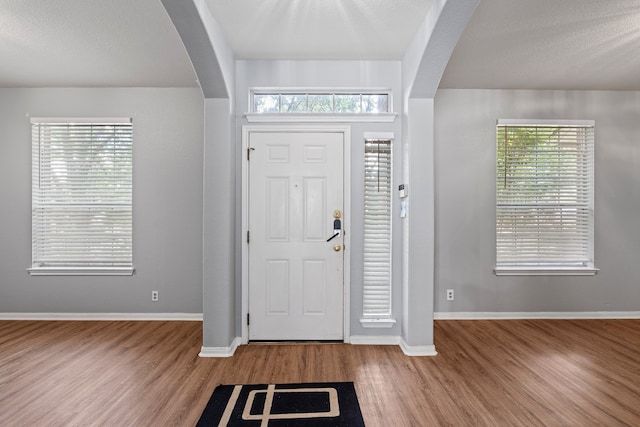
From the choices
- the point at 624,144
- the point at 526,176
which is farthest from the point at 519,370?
the point at 624,144

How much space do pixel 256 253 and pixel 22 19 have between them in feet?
8.67

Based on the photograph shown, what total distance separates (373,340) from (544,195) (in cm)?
275

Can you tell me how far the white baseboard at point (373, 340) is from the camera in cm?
330

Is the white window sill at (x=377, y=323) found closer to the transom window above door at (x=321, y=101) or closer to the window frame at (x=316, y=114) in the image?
the window frame at (x=316, y=114)

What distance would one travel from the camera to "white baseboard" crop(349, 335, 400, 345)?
3.30 m

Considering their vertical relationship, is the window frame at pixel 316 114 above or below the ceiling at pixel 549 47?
below

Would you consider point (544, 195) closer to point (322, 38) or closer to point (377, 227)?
point (377, 227)

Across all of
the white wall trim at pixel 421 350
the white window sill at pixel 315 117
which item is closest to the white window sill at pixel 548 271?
the white wall trim at pixel 421 350

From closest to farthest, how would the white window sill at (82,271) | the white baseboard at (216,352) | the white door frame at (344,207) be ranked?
the white baseboard at (216,352) → the white door frame at (344,207) → the white window sill at (82,271)

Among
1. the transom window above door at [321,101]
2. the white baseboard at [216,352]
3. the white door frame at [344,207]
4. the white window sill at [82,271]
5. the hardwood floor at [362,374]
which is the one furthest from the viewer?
the white window sill at [82,271]

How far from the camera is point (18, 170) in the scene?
13.2ft

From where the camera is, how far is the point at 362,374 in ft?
8.86

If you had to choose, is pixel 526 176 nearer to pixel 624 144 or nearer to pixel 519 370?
pixel 624 144

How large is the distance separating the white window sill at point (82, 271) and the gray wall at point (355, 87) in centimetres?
167
